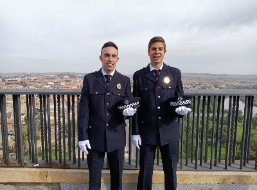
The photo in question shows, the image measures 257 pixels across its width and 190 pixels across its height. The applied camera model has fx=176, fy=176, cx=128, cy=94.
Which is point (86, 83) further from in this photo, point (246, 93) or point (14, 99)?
point (246, 93)

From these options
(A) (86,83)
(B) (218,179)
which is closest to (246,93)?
(B) (218,179)

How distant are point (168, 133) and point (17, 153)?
10.1ft

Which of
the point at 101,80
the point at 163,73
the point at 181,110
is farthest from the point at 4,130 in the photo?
the point at 181,110

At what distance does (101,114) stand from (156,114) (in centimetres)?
81

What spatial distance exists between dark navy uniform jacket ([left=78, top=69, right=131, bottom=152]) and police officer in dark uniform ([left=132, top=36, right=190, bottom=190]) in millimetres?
285

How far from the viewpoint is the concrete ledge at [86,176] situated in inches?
134

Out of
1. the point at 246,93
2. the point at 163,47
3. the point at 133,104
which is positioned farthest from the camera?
the point at 246,93

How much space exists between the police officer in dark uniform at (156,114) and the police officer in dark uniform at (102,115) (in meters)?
0.28

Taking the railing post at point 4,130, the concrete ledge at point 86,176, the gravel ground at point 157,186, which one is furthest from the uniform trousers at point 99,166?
the railing post at point 4,130

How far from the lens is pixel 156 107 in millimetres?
2611

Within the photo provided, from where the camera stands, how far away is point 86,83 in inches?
102

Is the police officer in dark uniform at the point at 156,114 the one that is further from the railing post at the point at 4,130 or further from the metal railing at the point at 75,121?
the railing post at the point at 4,130

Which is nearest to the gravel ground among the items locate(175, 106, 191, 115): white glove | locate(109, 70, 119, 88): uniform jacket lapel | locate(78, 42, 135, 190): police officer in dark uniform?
locate(78, 42, 135, 190): police officer in dark uniform

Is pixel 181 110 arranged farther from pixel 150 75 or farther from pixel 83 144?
pixel 83 144
